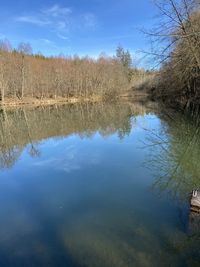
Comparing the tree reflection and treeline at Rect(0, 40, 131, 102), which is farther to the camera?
treeline at Rect(0, 40, 131, 102)

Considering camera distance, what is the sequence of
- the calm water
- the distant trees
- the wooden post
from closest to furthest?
the calm water
the wooden post
the distant trees

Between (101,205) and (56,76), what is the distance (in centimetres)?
5631

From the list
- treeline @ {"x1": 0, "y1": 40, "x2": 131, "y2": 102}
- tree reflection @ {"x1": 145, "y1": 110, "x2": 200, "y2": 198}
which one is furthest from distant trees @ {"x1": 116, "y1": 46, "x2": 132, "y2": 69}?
tree reflection @ {"x1": 145, "y1": 110, "x2": 200, "y2": 198}

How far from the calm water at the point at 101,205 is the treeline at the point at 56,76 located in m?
38.6

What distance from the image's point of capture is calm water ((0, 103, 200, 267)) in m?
5.09

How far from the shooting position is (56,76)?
61219 mm

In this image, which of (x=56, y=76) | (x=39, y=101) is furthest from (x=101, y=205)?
(x=56, y=76)

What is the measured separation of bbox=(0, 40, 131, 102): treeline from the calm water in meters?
38.6

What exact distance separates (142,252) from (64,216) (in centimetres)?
224

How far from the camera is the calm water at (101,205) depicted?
200 inches

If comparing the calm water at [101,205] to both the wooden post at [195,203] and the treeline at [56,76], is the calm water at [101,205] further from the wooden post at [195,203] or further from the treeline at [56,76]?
the treeline at [56,76]

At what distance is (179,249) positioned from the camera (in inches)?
198

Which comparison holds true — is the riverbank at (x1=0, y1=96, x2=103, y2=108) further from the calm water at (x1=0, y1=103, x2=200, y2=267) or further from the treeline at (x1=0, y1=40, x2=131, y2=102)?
the calm water at (x1=0, y1=103, x2=200, y2=267)

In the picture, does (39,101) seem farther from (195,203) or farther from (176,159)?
(195,203)
